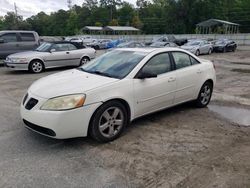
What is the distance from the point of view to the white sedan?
3836 millimetres

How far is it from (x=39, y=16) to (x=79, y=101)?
106m

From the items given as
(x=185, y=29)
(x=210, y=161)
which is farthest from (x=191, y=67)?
(x=185, y=29)

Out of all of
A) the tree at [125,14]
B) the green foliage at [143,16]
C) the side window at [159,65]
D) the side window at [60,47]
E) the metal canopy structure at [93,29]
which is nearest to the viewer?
the side window at [159,65]

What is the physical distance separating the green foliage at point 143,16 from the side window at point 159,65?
61995 mm

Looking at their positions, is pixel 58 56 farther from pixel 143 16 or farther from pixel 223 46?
pixel 143 16

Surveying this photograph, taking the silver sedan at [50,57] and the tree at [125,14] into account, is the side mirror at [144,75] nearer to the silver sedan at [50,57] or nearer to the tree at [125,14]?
the silver sedan at [50,57]

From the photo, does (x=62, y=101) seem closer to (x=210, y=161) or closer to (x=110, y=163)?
(x=110, y=163)

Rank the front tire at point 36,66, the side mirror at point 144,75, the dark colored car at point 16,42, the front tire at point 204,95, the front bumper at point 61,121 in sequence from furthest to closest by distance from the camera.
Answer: the dark colored car at point 16,42, the front tire at point 36,66, the front tire at point 204,95, the side mirror at point 144,75, the front bumper at point 61,121

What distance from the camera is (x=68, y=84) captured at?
4.26 meters

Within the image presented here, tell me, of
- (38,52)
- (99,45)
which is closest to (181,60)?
(38,52)

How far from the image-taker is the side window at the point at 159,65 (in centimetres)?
482

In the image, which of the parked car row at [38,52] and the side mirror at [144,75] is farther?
the parked car row at [38,52]

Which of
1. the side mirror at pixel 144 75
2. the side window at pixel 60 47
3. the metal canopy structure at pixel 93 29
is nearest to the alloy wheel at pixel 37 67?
the side window at pixel 60 47

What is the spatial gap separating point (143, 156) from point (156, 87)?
1458 mm
